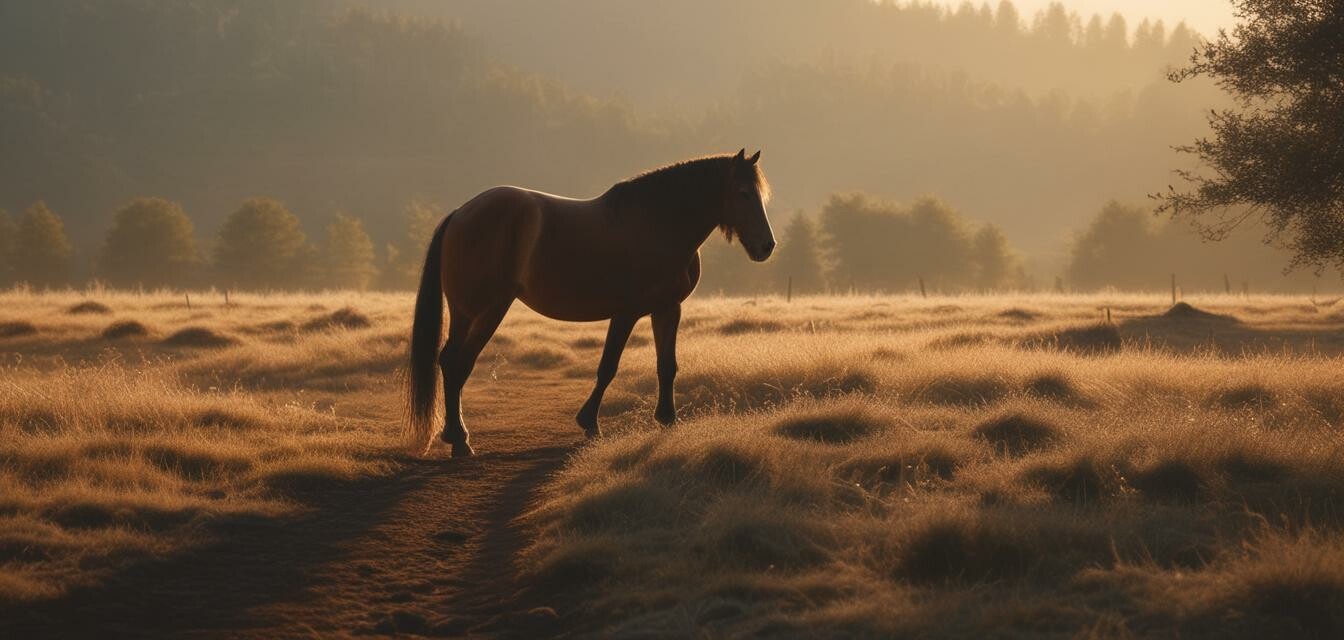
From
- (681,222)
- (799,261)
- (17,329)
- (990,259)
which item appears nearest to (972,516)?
(681,222)

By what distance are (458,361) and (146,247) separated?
67.0m

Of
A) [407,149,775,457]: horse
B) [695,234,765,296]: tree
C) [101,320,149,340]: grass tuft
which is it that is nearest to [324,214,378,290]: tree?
[695,234,765,296]: tree

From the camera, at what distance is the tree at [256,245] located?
6988cm

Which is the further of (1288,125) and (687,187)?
(1288,125)

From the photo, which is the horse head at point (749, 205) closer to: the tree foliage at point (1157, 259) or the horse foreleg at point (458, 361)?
the horse foreleg at point (458, 361)

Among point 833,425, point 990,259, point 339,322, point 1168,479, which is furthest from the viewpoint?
point 990,259

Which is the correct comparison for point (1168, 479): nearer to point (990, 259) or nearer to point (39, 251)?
point (39, 251)

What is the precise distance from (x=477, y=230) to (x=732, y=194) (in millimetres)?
2768

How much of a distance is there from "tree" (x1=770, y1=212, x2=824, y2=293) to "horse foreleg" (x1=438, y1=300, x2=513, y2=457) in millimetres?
63930

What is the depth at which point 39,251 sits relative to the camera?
65938 millimetres

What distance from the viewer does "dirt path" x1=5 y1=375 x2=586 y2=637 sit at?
552cm

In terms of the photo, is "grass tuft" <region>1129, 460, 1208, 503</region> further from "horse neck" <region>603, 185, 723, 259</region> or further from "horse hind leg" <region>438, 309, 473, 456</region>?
"horse hind leg" <region>438, 309, 473, 456</region>

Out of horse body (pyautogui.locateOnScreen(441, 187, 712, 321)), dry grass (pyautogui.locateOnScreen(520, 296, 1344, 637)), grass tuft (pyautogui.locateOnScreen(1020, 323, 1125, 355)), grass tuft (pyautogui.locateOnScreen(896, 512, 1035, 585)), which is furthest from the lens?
grass tuft (pyautogui.locateOnScreen(1020, 323, 1125, 355))

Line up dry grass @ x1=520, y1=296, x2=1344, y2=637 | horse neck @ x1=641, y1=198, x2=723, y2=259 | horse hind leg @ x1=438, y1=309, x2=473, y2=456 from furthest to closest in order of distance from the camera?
horse neck @ x1=641, y1=198, x2=723, y2=259
horse hind leg @ x1=438, y1=309, x2=473, y2=456
dry grass @ x1=520, y1=296, x2=1344, y2=637
